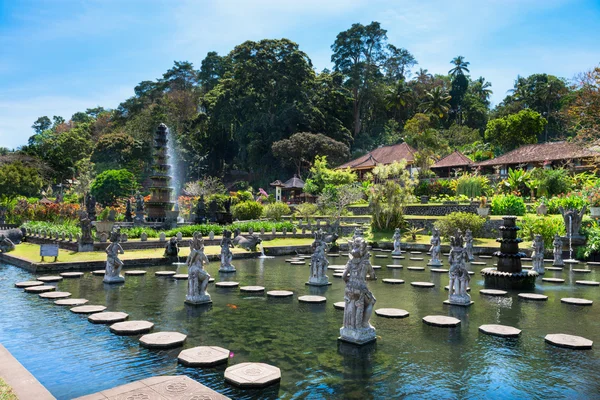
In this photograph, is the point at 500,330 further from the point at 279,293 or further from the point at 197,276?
the point at 197,276

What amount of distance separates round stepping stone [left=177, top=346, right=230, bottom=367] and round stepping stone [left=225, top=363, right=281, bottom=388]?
1.35 ft

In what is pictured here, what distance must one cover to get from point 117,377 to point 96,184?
2006 inches

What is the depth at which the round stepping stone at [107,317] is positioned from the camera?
835 cm

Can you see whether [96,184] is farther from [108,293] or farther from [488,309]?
[488,309]

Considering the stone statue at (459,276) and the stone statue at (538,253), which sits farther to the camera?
the stone statue at (538,253)

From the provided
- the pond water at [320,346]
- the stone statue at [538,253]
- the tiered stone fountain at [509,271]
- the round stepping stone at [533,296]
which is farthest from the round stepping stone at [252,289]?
the stone statue at [538,253]

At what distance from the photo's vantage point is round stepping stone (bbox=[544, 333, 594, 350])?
7.01m

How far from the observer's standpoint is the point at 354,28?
72625 millimetres

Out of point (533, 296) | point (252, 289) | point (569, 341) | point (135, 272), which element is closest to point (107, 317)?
point (252, 289)

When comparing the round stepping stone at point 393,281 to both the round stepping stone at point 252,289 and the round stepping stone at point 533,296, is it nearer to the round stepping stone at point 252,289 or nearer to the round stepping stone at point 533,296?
the round stepping stone at point 533,296

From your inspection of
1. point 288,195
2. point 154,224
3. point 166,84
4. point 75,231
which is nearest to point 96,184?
point 288,195

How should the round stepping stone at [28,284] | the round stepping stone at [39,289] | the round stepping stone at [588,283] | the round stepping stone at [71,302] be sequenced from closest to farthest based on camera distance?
1. the round stepping stone at [71,302]
2. the round stepping stone at [39,289]
3. the round stepping stone at [28,284]
4. the round stepping stone at [588,283]

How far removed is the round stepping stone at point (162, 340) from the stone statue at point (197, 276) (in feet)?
8.08

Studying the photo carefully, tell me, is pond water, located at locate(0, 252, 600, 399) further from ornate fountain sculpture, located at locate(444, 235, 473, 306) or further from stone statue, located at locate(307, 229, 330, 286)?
stone statue, located at locate(307, 229, 330, 286)
